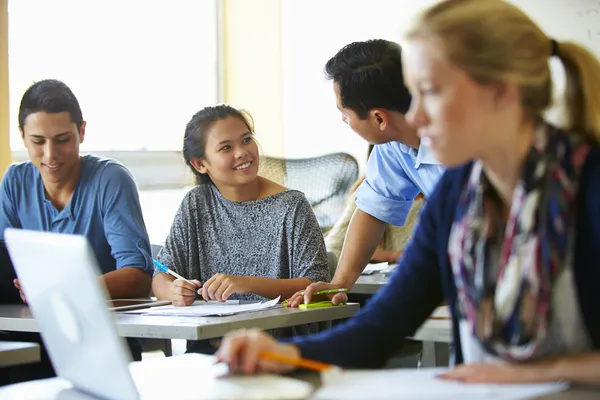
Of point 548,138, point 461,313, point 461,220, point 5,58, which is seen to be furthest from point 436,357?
point 5,58

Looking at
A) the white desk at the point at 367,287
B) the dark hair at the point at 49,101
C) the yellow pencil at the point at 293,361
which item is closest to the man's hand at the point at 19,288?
the dark hair at the point at 49,101

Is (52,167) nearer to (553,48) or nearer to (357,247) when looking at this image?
(357,247)

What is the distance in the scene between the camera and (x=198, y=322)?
201 centimetres

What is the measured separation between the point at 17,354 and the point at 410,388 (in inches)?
34.5

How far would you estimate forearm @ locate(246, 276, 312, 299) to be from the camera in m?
2.53

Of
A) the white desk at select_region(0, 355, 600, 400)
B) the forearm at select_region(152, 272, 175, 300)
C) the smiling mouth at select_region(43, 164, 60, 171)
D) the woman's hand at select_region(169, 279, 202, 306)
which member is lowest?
the forearm at select_region(152, 272, 175, 300)

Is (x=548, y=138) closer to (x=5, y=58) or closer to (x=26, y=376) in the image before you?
(x=26, y=376)

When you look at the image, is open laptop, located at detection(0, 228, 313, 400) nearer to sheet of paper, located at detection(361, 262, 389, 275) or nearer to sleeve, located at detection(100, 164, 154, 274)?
sleeve, located at detection(100, 164, 154, 274)

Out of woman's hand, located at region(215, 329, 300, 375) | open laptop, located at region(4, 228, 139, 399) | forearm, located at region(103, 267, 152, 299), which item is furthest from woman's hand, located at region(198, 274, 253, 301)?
woman's hand, located at region(215, 329, 300, 375)

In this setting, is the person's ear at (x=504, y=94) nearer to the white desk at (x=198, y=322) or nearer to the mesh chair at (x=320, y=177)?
the white desk at (x=198, y=322)

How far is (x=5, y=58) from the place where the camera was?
3752 millimetres

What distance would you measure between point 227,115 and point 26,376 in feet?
3.35

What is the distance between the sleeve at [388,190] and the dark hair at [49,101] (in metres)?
0.98

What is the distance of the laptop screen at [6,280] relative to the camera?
254cm
